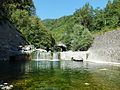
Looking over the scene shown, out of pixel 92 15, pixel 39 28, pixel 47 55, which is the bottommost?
pixel 47 55

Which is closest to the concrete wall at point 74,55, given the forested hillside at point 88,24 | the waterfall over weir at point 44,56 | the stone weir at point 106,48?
the stone weir at point 106,48

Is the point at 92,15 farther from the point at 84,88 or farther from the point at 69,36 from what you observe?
the point at 84,88

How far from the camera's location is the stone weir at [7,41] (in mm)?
36125

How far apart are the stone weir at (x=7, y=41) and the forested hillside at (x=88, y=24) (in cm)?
1319

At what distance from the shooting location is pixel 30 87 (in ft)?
38.5

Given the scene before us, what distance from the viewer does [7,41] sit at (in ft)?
129

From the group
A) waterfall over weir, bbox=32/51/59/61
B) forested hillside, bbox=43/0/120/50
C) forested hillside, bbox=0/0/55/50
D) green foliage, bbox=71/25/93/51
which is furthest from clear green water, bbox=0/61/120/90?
forested hillside, bbox=0/0/55/50

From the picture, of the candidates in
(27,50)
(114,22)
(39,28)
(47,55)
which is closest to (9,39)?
(27,50)

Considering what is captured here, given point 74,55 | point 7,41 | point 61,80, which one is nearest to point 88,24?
point 74,55

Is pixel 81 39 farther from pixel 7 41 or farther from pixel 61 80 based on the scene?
pixel 61 80

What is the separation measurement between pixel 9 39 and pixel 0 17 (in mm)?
5272

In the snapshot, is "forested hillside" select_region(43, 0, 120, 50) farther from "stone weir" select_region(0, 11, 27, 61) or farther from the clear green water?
the clear green water

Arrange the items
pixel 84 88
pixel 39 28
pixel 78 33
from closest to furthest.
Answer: pixel 84 88
pixel 78 33
pixel 39 28

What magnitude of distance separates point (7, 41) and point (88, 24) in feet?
104
